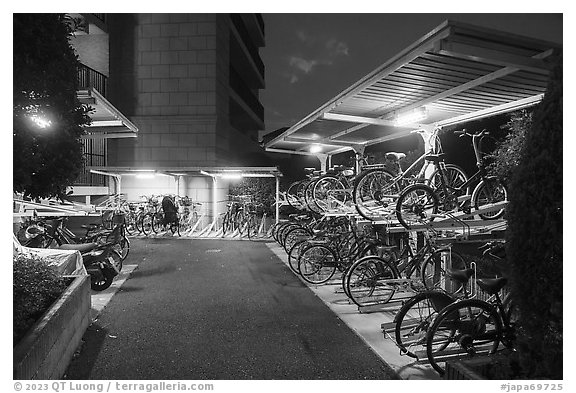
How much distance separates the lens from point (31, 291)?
3.75 metres

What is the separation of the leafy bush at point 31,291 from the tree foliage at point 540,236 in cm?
370

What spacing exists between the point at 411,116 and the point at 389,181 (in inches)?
45.0

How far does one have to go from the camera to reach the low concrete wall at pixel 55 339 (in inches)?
115

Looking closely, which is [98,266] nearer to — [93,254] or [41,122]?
[93,254]

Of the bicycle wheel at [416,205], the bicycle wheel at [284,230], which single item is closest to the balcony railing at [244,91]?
the bicycle wheel at [284,230]

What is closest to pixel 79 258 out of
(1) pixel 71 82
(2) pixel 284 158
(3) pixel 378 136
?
(1) pixel 71 82

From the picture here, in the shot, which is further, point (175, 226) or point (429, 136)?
point (175, 226)

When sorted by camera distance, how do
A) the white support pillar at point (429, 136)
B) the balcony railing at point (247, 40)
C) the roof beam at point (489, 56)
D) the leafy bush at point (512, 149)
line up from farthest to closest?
the balcony railing at point (247, 40) → the white support pillar at point (429, 136) → the leafy bush at point (512, 149) → the roof beam at point (489, 56)

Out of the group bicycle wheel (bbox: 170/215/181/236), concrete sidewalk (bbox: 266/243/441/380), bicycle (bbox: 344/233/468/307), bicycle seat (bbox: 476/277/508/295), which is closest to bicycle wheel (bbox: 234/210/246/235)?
bicycle wheel (bbox: 170/215/181/236)

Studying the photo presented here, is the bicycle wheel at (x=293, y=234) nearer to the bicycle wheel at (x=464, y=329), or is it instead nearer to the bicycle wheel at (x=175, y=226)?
the bicycle wheel at (x=175, y=226)

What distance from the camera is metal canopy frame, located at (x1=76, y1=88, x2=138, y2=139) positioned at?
5614 millimetres

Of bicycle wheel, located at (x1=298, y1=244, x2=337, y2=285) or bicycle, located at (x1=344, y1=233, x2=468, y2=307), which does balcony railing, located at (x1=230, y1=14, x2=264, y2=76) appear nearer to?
bicycle wheel, located at (x1=298, y1=244, x2=337, y2=285)

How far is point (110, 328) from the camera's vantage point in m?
5.12

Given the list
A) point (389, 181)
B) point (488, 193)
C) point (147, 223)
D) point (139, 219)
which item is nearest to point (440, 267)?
point (488, 193)
